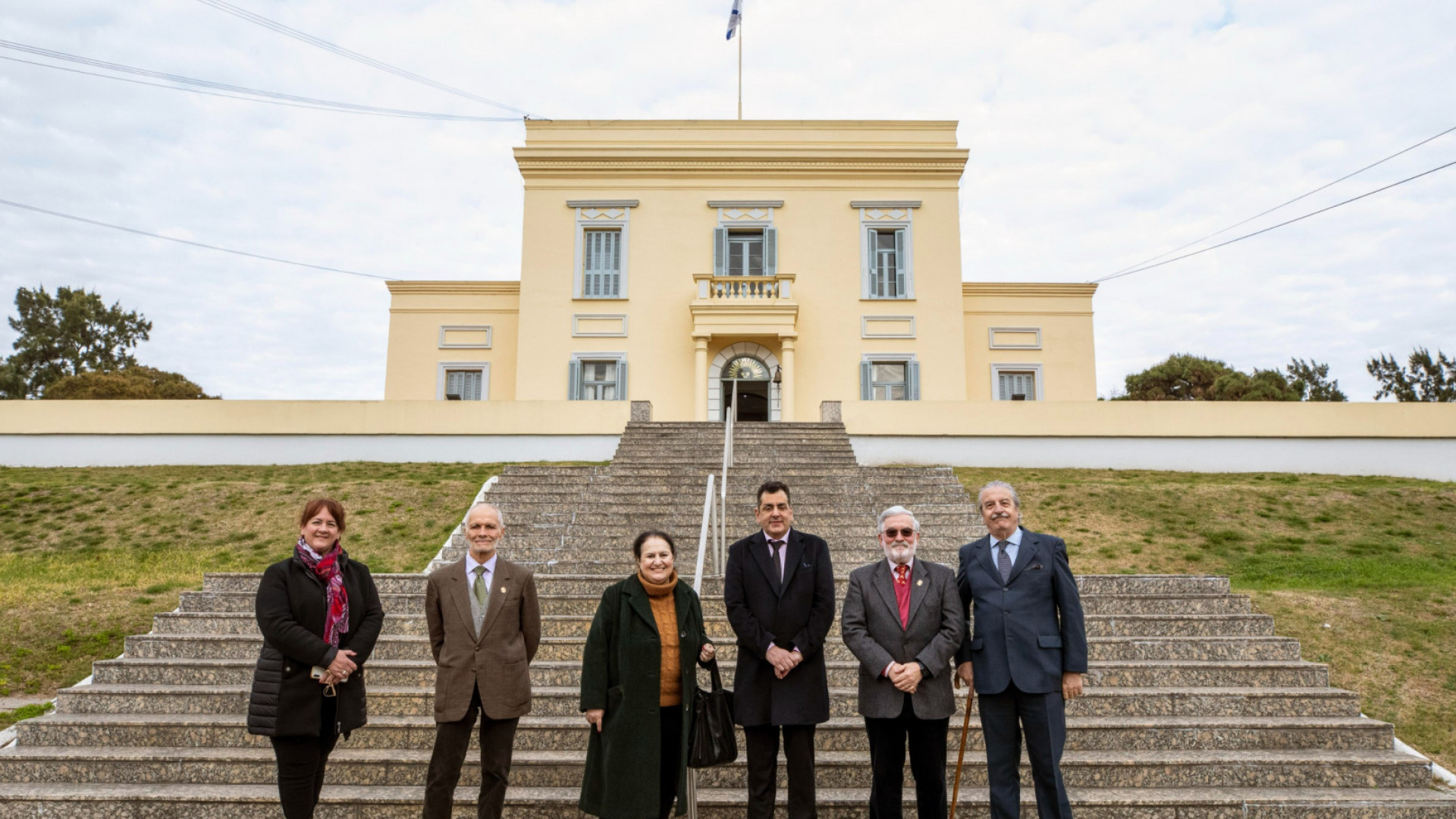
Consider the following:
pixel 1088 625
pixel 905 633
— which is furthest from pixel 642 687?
pixel 1088 625

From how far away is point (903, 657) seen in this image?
4145 millimetres

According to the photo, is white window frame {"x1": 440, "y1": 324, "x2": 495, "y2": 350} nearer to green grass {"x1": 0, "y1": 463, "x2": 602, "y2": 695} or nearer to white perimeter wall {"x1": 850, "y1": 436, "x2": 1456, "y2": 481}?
green grass {"x1": 0, "y1": 463, "x2": 602, "y2": 695}

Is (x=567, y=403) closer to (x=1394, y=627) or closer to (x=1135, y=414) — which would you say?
(x=1135, y=414)

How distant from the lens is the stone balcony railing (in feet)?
59.1

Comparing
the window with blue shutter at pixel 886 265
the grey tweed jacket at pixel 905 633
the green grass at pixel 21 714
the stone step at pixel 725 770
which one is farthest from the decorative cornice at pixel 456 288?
the grey tweed jacket at pixel 905 633

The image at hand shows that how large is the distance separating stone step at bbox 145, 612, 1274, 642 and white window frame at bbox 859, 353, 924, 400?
1172 centimetres

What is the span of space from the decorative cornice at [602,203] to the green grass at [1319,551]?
981 cm

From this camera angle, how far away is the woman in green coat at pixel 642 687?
3.85 metres

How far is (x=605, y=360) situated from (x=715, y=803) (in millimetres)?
14559

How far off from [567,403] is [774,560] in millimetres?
10533

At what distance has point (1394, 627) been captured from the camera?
6930 mm

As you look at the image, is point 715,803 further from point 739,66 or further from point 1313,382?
point 1313,382

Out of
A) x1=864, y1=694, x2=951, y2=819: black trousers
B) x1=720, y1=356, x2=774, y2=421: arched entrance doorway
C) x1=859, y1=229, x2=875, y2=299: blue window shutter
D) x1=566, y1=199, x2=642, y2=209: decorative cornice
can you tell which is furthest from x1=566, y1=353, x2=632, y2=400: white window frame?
x1=864, y1=694, x2=951, y2=819: black trousers

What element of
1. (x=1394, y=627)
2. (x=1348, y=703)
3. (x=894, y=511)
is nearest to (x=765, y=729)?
(x=894, y=511)
